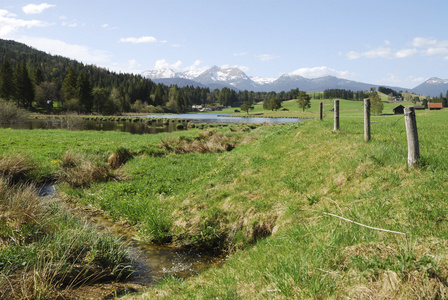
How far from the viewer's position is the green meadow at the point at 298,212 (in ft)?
13.5

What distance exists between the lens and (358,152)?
10.1 m

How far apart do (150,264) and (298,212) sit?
14.2 ft

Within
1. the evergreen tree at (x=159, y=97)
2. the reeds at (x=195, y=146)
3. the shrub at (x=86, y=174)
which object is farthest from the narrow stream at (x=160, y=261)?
the evergreen tree at (x=159, y=97)

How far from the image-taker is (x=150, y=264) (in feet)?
24.7

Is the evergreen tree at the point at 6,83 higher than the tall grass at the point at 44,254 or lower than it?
higher

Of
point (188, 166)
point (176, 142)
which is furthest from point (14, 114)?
point (188, 166)


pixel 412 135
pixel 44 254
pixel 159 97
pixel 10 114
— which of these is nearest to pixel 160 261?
pixel 44 254

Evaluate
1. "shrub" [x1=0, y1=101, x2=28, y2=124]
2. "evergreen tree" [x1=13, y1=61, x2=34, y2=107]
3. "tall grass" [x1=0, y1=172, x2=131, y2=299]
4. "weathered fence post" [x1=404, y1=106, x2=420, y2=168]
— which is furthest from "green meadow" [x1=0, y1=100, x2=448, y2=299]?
"evergreen tree" [x1=13, y1=61, x2=34, y2=107]

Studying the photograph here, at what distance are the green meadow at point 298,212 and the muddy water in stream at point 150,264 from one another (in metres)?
0.44

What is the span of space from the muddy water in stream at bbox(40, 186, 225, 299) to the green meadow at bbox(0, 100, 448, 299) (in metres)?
0.44

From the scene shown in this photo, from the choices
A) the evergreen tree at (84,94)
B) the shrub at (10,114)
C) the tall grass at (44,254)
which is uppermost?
the evergreen tree at (84,94)

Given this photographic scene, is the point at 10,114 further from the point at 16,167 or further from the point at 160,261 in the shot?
the point at 160,261

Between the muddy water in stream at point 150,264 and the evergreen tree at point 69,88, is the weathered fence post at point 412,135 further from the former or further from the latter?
the evergreen tree at point 69,88

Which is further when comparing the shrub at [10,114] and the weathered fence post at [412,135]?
the shrub at [10,114]
